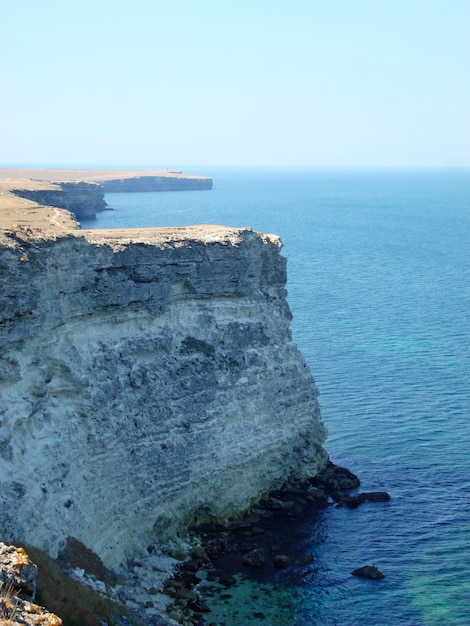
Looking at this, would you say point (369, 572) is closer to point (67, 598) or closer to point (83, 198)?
point (67, 598)

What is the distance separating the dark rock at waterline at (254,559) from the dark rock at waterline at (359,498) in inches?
242

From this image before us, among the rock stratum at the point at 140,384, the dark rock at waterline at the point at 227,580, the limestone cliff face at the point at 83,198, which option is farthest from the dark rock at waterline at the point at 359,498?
the limestone cliff face at the point at 83,198

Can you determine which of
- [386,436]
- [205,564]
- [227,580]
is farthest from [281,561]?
[386,436]

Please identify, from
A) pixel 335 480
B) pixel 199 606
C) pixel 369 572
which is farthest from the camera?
pixel 335 480

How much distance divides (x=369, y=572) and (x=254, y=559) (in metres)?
4.47

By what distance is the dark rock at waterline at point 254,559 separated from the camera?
33062 millimetres

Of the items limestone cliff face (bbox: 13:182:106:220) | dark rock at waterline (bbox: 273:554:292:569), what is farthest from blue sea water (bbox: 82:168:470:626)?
limestone cliff face (bbox: 13:182:106:220)

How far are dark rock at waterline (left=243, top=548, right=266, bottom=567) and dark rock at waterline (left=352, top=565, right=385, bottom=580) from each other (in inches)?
141

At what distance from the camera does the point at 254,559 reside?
33188 millimetres

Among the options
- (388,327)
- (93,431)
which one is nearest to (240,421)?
(93,431)

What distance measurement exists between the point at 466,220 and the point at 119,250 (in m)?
128

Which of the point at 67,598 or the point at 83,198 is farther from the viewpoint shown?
the point at 83,198

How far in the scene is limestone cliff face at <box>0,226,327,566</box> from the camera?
28.5 metres

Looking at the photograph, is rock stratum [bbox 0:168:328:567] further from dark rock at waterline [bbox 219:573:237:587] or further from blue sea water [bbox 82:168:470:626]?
blue sea water [bbox 82:168:470:626]
